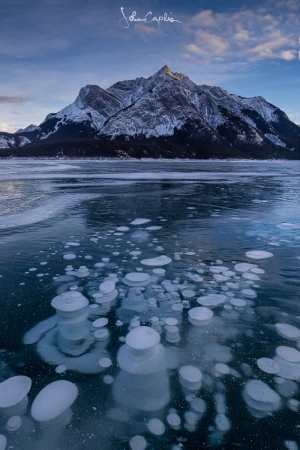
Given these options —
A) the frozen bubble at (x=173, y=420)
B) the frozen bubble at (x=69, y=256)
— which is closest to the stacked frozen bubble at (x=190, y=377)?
the frozen bubble at (x=173, y=420)

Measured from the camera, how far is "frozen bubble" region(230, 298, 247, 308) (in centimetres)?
408

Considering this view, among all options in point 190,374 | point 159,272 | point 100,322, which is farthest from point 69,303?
point 190,374

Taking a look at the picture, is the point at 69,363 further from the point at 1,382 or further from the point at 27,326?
the point at 27,326

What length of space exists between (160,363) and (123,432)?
2.76 feet

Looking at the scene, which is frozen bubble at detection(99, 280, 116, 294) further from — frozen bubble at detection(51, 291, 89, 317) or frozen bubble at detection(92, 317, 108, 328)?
frozen bubble at detection(92, 317, 108, 328)

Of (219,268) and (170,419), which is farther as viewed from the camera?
(219,268)

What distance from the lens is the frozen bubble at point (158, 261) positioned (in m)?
5.68

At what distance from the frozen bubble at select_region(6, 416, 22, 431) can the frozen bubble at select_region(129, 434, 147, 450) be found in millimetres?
976

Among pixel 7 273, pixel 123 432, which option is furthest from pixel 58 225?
pixel 123 432

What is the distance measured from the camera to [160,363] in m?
2.94

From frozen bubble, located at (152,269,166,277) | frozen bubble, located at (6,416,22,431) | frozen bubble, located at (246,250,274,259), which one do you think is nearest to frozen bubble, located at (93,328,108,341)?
frozen bubble, located at (6,416,22,431)

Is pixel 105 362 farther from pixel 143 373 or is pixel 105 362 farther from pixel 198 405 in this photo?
pixel 198 405

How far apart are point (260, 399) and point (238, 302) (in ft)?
5.75

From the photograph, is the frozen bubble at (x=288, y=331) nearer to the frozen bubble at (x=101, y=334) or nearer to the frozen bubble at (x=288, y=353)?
the frozen bubble at (x=288, y=353)
